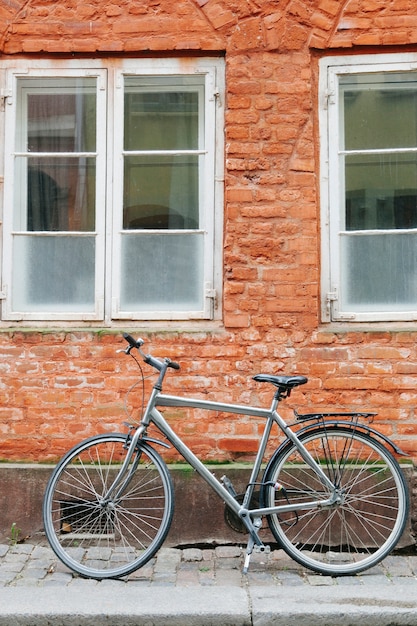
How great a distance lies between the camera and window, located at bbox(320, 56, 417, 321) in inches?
221

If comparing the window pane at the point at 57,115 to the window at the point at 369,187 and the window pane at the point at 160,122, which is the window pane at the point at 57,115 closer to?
the window pane at the point at 160,122

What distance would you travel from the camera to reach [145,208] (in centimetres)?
574

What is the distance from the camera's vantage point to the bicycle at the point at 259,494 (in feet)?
15.7

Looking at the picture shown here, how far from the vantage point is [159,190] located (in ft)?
18.9

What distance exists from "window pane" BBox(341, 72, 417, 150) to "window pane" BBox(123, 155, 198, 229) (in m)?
1.10

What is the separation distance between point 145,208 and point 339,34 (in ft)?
5.74

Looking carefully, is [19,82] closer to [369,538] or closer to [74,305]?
[74,305]

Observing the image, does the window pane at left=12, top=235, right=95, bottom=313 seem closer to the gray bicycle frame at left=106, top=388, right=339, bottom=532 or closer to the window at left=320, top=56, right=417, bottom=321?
the gray bicycle frame at left=106, top=388, right=339, bottom=532

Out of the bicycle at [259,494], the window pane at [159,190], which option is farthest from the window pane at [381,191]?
the bicycle at [259,494]

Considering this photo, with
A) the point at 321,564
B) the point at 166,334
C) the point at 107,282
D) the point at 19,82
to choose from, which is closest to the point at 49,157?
the point at 19,82

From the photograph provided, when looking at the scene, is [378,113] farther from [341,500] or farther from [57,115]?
[341,500]

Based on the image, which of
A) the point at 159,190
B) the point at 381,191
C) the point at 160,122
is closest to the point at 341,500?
the point at 381,191

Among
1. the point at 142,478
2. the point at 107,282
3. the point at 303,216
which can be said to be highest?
the point at 303,216

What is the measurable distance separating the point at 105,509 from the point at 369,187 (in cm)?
276
